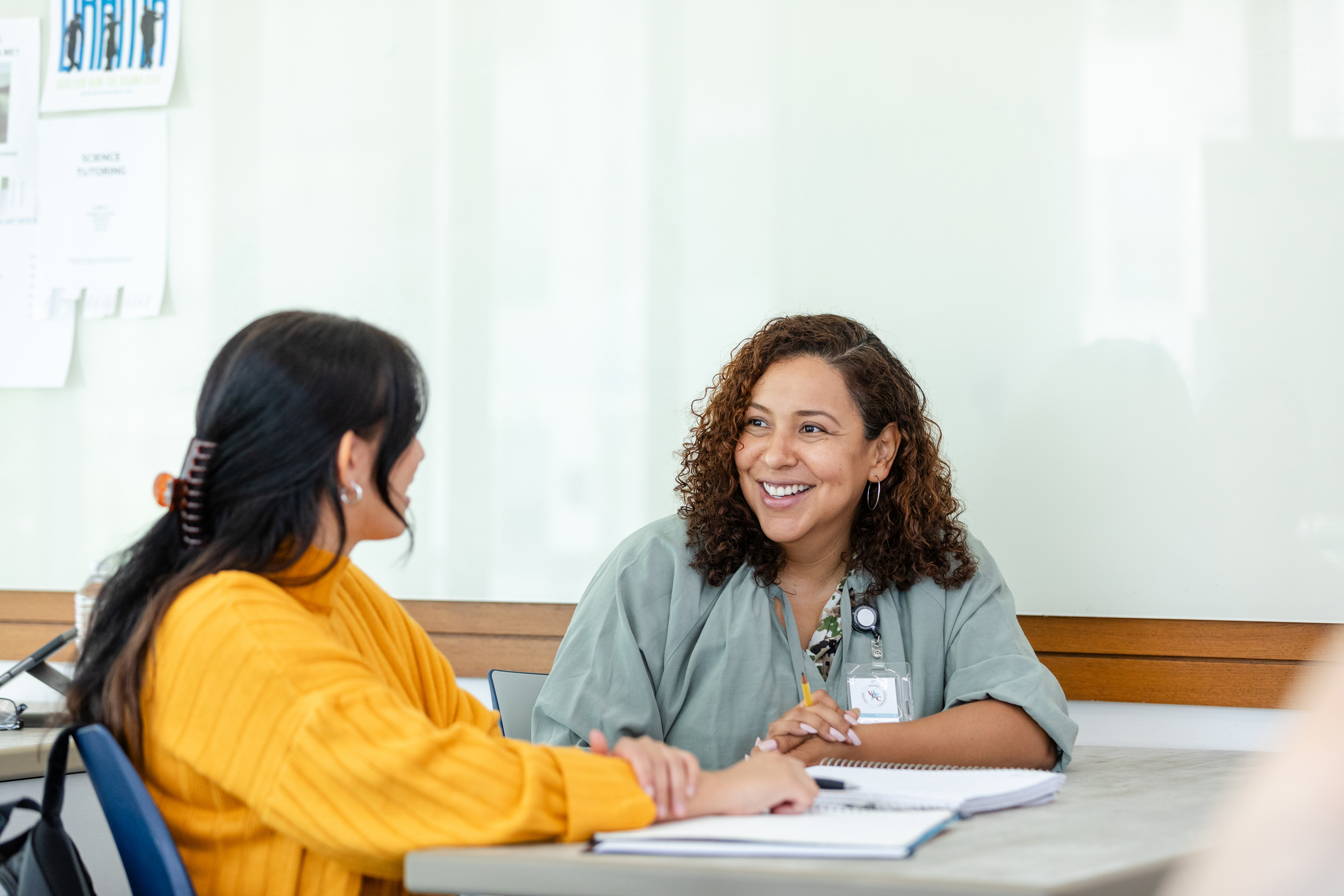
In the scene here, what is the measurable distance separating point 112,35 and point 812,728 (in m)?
2.34

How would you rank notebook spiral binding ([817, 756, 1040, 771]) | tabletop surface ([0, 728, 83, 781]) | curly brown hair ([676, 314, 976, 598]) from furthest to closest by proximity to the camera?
curly brown hair ([676, 314, 976, 598]) → tabletop surface ([0, 728, 83, 781]) → notebook spiral binding ([817, 756, 1040, 771])

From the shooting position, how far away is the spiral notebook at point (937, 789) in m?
1.19

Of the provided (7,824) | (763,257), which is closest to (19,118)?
(763,257)

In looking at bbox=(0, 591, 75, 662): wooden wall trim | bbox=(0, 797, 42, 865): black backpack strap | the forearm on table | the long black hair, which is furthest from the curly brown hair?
bbox=(0, 591, 75, 662): wooden wall trim

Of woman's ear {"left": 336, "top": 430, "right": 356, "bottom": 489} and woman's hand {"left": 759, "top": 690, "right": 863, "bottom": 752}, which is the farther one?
woman's hand {"left": 759, "top": 690, "right": 863, "bottom": 752}

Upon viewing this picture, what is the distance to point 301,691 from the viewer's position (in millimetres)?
1035

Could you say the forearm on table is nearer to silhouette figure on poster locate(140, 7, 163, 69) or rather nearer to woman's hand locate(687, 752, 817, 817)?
woman's hand locate(687, 752, 817, 817)

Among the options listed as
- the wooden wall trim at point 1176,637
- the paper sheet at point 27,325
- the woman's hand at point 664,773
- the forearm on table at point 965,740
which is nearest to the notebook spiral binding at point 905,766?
the forearm on table at point 965,740

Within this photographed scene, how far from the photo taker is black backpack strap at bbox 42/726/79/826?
1092 mm

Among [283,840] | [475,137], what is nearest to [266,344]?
[283,840]

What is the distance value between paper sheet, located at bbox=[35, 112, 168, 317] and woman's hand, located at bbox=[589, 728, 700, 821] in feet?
6.58

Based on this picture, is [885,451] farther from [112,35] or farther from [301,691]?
[112,35]

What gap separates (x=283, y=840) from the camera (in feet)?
3.68

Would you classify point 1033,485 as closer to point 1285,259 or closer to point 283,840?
point 1285,259
